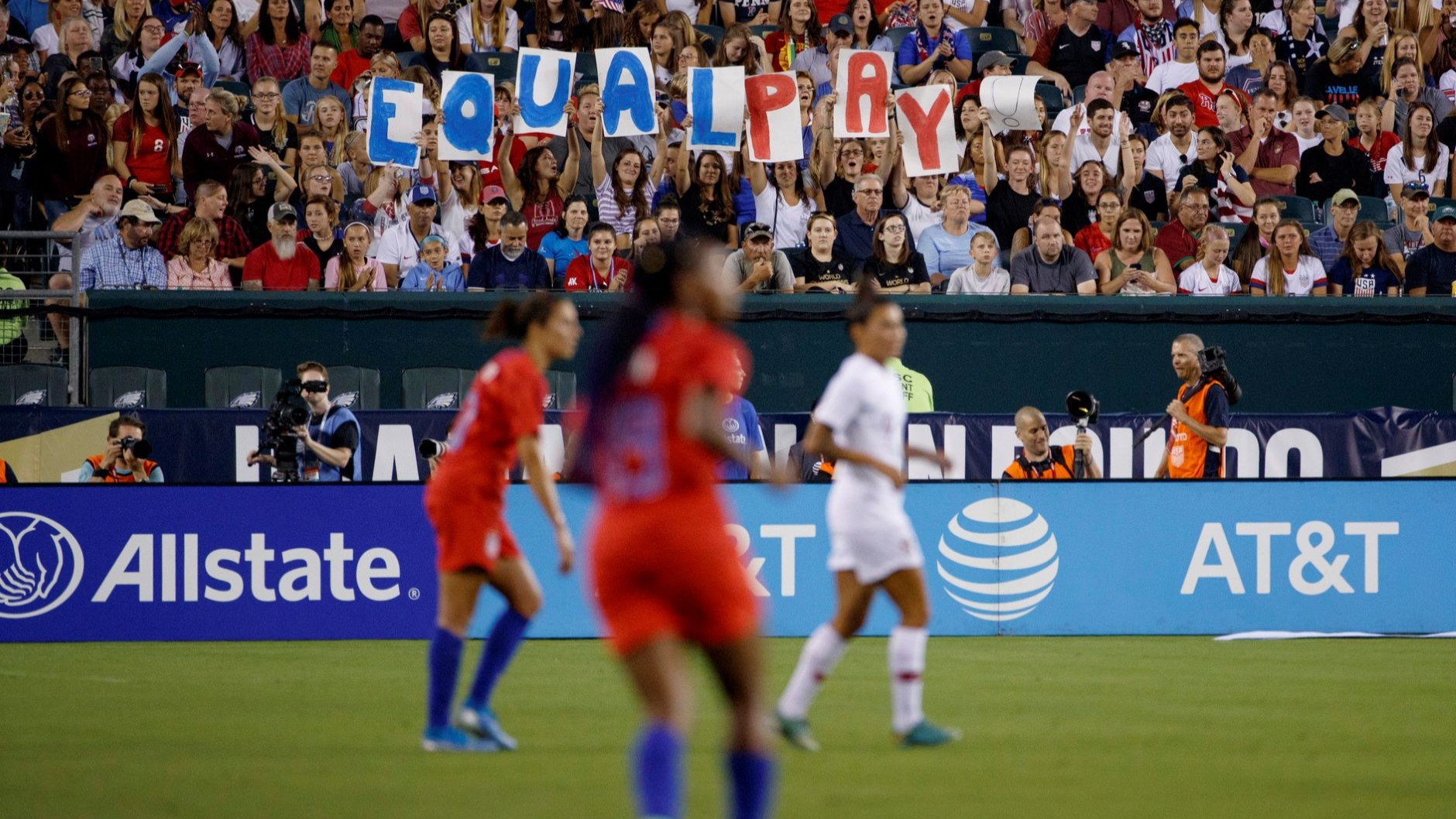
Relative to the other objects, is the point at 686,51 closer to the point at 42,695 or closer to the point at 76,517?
the point at 76,517

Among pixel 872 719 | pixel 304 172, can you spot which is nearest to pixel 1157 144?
pixel 304 172

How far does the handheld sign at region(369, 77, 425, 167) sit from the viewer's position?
16172 millimetres

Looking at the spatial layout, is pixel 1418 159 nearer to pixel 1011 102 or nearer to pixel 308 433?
pixel 1011 102

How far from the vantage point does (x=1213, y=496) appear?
44.5 feet

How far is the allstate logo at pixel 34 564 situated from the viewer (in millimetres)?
13164

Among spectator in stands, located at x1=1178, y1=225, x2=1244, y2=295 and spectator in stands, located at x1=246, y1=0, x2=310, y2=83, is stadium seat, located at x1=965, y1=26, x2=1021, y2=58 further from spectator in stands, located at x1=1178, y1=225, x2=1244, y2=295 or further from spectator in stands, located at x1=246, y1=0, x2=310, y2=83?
spectator in stands, located at x1=246, y1=0, x2=310, y2=83

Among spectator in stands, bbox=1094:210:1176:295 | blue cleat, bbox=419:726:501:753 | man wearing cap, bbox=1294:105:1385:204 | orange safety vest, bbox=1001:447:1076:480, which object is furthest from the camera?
man wearing cap, bbox=1294:105:1385:204

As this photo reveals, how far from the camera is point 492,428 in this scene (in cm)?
762

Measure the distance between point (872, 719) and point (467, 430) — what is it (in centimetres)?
259

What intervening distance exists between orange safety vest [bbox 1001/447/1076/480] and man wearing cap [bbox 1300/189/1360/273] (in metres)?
4.61

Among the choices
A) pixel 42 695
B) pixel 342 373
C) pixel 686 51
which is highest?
pixel 686 51

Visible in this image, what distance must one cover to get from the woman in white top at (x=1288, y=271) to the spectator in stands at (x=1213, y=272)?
0.31 meters

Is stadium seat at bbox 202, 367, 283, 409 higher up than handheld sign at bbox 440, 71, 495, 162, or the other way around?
handheld sign at bbox 440, 71, 495, 162

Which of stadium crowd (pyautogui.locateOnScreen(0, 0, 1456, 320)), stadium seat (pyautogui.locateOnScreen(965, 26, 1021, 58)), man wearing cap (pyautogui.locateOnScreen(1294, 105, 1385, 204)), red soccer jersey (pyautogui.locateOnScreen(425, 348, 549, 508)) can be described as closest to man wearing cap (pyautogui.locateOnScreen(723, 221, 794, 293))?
stadium crowd (pyautogui.locateOnScreen(0, 0, 1456, 320))
